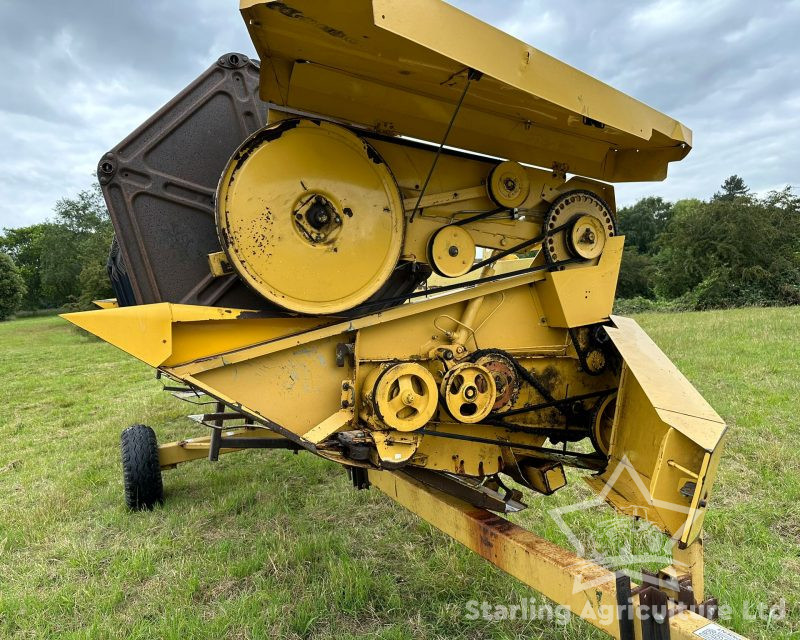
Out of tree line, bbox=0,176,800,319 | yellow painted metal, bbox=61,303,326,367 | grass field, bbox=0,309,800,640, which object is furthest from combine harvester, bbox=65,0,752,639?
tree line, bbox=0,176,800,319

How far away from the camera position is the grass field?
113 inches

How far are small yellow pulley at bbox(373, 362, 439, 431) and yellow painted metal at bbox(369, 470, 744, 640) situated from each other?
0.54m

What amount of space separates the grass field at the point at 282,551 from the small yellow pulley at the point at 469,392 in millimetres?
1203

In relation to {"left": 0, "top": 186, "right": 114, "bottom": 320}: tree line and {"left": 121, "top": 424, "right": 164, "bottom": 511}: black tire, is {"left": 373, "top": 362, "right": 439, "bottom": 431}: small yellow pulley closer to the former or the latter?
{"left": 121, "top": 424, "right": 164, "bottom": 511}: black tire

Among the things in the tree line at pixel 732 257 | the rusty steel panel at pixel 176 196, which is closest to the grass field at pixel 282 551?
the rusty steel panel at pixel 176 196

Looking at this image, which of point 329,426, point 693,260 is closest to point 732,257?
point 693,260

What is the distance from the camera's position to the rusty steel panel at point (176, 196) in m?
2.60

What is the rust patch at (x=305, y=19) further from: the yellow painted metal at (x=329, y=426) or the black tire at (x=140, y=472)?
the black tire at (x=140, y=472)

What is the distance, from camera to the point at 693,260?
1284 inches

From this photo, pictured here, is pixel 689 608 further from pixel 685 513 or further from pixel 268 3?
pixel 268 3

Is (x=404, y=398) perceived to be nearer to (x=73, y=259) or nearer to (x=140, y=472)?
(x=140, y=472)

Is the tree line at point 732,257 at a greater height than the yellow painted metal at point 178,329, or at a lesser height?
greater

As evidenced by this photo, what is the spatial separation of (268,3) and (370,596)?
10.1 feet

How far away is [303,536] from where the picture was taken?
379 cm
